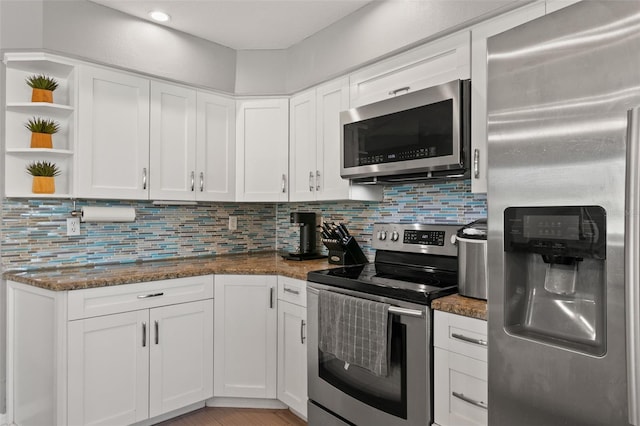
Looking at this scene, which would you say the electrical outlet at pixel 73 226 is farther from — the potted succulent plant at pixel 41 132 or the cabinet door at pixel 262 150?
the cabinet door at pixel 262 150

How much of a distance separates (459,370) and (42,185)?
7.70 ft

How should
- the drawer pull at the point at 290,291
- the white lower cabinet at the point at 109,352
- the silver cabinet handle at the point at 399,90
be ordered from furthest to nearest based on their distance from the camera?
1. the drawer pull at the point at 290,291
2. the silver cabinet handle at the point at 399,90
3. the white lower cabinet at the point at 109,352

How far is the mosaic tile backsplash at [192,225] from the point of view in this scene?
2.41 meters

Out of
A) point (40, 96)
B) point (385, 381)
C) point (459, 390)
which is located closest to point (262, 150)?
point (40, 96)

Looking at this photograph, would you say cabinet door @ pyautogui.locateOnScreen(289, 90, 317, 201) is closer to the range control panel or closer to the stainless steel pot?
the range control panel

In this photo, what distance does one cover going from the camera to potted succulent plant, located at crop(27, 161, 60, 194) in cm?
234

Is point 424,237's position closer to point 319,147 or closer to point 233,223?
point 319,147

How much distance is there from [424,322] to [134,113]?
84.2 inches

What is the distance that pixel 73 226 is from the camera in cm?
260

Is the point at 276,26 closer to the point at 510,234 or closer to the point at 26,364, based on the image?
the point at 510,234

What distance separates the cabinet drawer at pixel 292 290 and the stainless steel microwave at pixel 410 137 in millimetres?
700

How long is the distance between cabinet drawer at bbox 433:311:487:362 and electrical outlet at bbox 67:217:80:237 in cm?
221

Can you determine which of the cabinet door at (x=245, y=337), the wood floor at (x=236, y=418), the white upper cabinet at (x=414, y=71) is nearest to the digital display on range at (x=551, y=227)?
the white upper cabinet at (x=414, y=71)

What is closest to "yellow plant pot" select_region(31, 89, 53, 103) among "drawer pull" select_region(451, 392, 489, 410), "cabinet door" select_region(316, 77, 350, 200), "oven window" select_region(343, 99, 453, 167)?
"cabinet door" select_region(316, 77, 350, 200)
